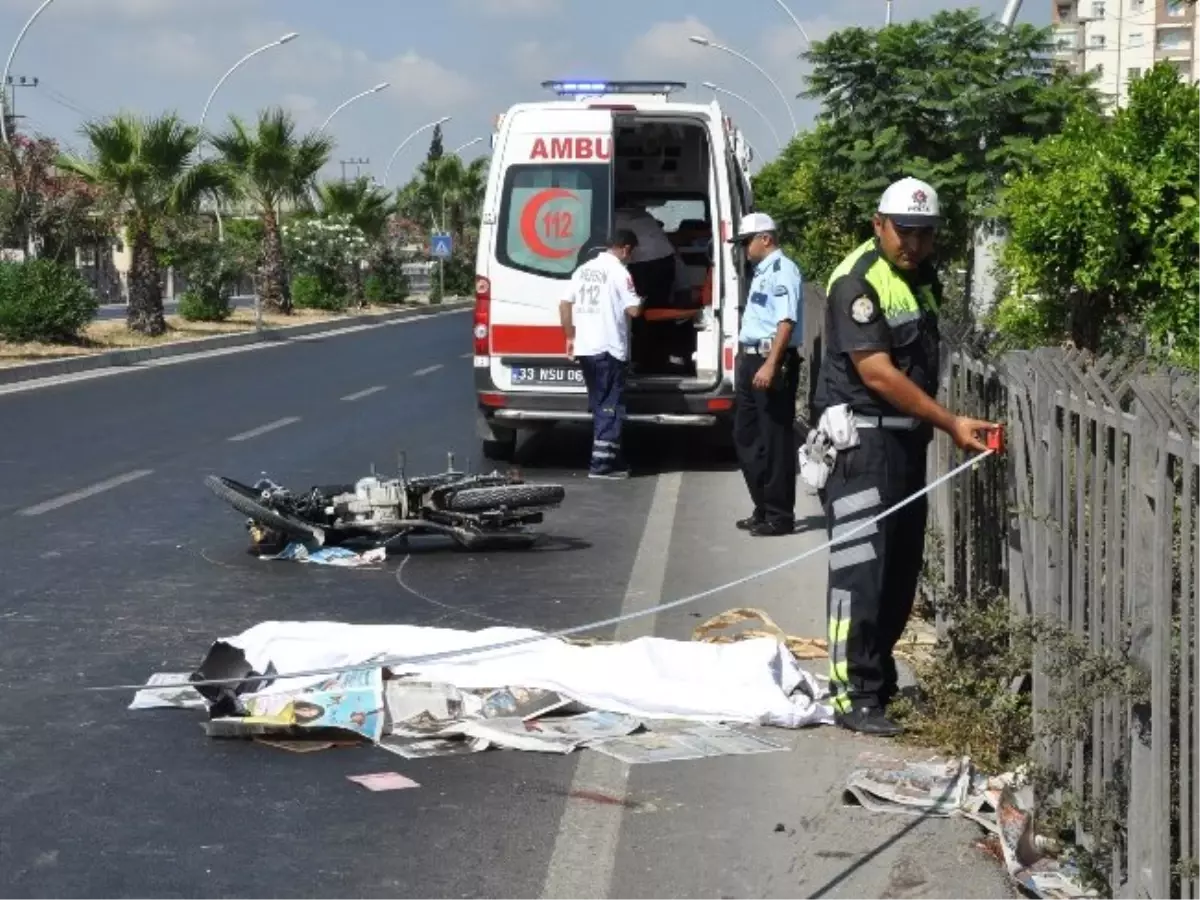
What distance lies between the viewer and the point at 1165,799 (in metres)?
4.09

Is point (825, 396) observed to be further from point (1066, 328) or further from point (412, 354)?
point (412, 354)

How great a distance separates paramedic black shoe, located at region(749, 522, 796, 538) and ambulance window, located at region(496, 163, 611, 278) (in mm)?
3601

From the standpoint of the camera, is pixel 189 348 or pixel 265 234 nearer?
pixel 189 348

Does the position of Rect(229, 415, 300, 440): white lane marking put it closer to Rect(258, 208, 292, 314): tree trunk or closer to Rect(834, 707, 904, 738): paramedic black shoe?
Rect(834, 707, 904, 738): paramedic black shoe

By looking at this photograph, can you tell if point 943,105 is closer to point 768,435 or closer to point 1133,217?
point 768,435

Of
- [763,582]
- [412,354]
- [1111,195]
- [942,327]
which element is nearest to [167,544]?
[763,582]

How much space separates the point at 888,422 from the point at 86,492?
797 cm

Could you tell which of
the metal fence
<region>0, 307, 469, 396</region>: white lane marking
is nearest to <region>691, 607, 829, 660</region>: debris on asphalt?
the metal fence

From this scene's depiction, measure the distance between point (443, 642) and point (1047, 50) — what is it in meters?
6.95

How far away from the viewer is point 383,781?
19.2ft

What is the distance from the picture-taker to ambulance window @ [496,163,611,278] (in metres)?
14.1

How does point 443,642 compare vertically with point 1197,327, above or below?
below

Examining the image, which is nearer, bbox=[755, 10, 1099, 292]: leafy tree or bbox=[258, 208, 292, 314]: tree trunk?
bbox=[755, 10, 1099, 292]: leafy tree

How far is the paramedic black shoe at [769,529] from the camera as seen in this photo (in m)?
11.2
